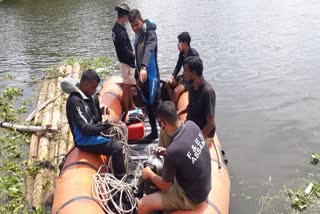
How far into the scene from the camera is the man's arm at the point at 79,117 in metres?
4.87

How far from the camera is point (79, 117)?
4.90 metres

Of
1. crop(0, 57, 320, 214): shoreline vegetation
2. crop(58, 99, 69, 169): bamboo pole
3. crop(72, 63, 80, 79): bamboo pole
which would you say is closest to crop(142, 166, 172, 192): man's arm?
crop(0, 57, 320, 214): shoreline vegetation

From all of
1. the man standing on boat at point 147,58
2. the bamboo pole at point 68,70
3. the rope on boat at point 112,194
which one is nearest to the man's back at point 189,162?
the rope on boat at point 112,194

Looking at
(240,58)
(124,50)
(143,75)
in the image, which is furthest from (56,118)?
(240,58)

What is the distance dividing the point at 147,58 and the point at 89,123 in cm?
160

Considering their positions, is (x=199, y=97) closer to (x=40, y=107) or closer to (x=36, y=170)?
(x=36, y=170)

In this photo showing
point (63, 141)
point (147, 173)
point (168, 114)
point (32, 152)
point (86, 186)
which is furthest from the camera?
point (63, 141)

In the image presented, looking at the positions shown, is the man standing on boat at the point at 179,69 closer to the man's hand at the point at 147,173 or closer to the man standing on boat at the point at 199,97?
the man standing on boat at the point at 199,97

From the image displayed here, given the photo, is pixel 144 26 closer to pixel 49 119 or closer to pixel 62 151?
pixel 62 151

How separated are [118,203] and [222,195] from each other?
1.42 metres

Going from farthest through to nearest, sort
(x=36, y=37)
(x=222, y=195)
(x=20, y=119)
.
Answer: (x=36, y=37), (x=20, y=119), (x=222, y=195)

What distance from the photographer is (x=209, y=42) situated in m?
15.6

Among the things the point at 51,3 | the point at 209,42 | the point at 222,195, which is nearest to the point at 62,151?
the point at 222,195

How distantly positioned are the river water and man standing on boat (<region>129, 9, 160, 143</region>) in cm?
230
